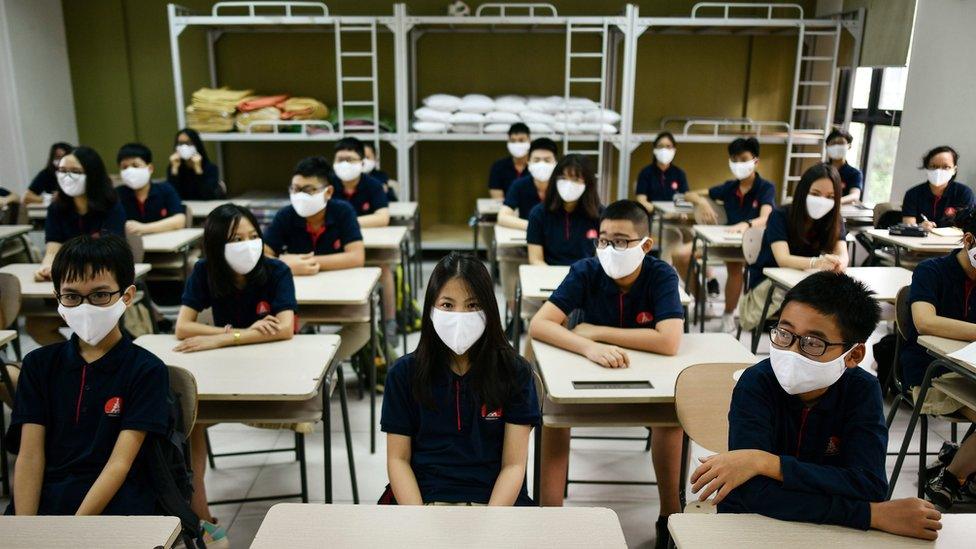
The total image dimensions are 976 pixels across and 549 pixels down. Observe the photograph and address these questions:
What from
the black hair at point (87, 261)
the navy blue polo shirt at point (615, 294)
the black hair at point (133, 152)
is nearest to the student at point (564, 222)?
the navy blue polo shirt at point (615, 294)

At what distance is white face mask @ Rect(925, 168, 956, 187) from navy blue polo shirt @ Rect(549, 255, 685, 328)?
130 inches

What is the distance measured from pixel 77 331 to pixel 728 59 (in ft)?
22.0

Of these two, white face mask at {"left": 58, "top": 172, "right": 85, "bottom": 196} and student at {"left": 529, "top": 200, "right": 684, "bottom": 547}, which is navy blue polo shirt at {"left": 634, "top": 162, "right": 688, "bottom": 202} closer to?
student at {"left": 529, "top": 200, "right": 684, "bottom": 547}

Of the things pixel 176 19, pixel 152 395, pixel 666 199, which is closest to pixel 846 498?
pixel 152 395

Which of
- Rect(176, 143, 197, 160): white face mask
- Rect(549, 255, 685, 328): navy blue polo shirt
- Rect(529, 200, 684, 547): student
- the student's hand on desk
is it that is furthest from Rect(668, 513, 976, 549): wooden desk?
Rect(176, 143, 197, 160): white face mask

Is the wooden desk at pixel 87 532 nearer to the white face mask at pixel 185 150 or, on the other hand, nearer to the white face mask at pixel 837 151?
the white face mask at pixel 185 150

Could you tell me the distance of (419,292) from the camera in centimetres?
576

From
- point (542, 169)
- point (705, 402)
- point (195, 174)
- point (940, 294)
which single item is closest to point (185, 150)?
point (195, 174)

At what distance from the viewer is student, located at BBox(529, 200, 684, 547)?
2.39 meters

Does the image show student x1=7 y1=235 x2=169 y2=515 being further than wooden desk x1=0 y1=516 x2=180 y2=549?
Yes

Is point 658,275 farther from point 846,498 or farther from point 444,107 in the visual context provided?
point 444,107

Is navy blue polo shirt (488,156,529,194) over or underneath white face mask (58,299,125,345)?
over

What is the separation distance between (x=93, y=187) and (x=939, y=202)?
5.53 m

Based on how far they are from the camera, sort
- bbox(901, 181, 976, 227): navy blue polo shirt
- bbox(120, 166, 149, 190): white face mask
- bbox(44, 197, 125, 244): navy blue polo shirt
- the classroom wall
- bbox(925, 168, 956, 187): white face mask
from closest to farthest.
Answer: bbox(44, 197, 125, 244): navy blue polo shirt < bbox(120, 166, 149, 190): white face mask < bbox(925, 168, 956, 187): white face mask < bbox(901, 181, 976, 227): navy blue polo shirt < the classroom wall
